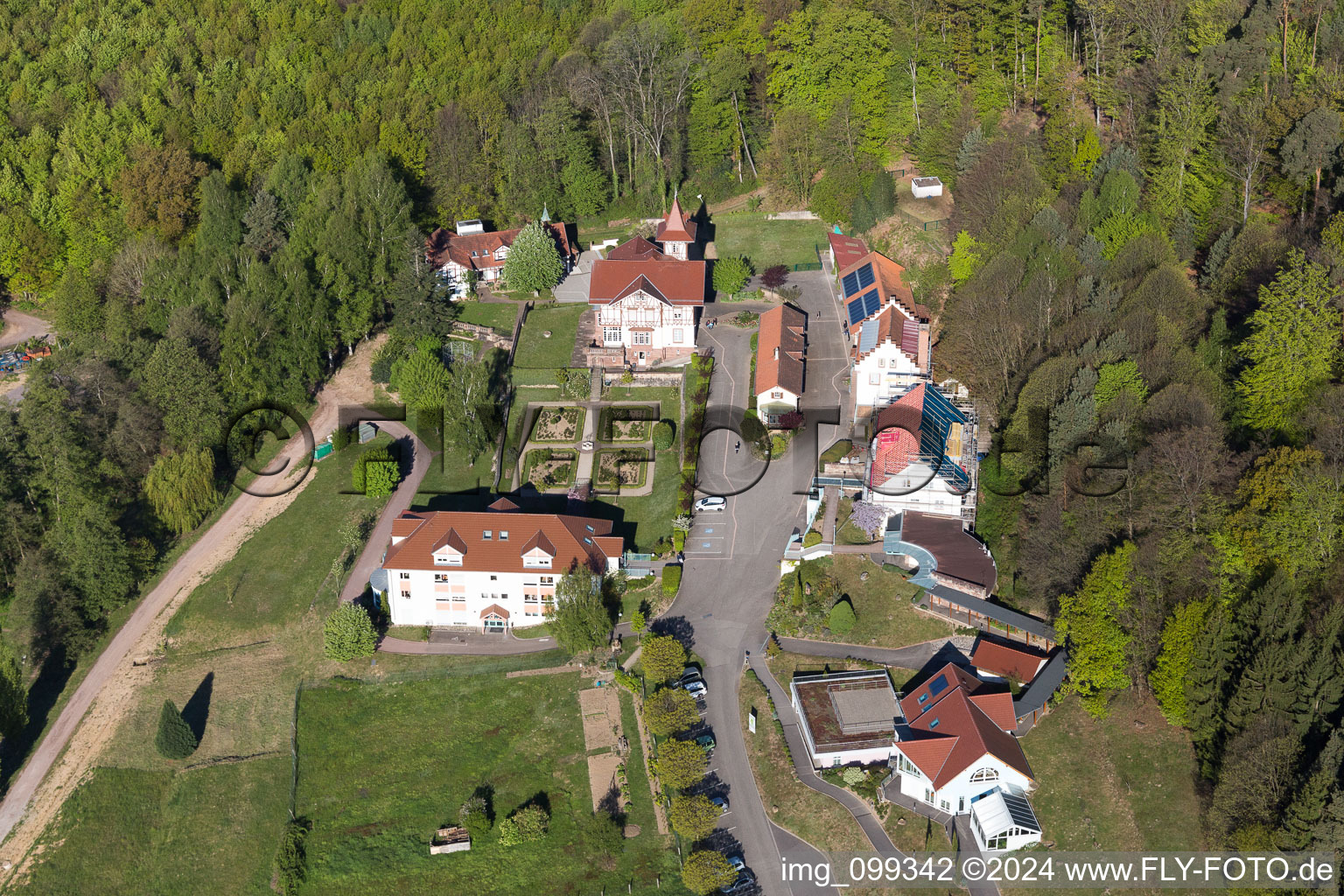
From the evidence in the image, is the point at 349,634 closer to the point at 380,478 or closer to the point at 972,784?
the point at 380,478

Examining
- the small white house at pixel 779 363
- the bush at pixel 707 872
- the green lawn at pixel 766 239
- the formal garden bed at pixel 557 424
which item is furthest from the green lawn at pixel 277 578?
the green lawn at pixel 766 239

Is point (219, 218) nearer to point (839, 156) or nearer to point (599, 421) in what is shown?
point (599, 421)

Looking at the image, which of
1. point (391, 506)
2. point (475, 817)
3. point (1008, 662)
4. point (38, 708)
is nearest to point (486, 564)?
point (391, 506)

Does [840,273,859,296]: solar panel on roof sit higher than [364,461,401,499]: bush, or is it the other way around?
[840,273,859,296]: solar panel on roof

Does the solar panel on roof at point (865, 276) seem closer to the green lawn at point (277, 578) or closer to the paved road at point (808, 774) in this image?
the paved road at point (808, 774)

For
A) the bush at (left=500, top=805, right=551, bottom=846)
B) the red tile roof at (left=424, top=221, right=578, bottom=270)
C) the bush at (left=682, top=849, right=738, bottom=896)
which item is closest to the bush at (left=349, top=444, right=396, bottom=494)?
the red tile roof at (left=424, top=221, right=578, bottom=270)

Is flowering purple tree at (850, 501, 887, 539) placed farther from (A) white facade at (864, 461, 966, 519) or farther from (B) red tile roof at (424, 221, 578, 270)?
(B) red tile roof at (424, 221, 578, 270)

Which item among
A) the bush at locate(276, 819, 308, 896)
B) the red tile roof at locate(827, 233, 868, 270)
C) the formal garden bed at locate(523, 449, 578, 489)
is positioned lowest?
the bush at locate(276, 819, 308, 896)

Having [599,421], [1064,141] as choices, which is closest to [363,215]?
[599,421]
